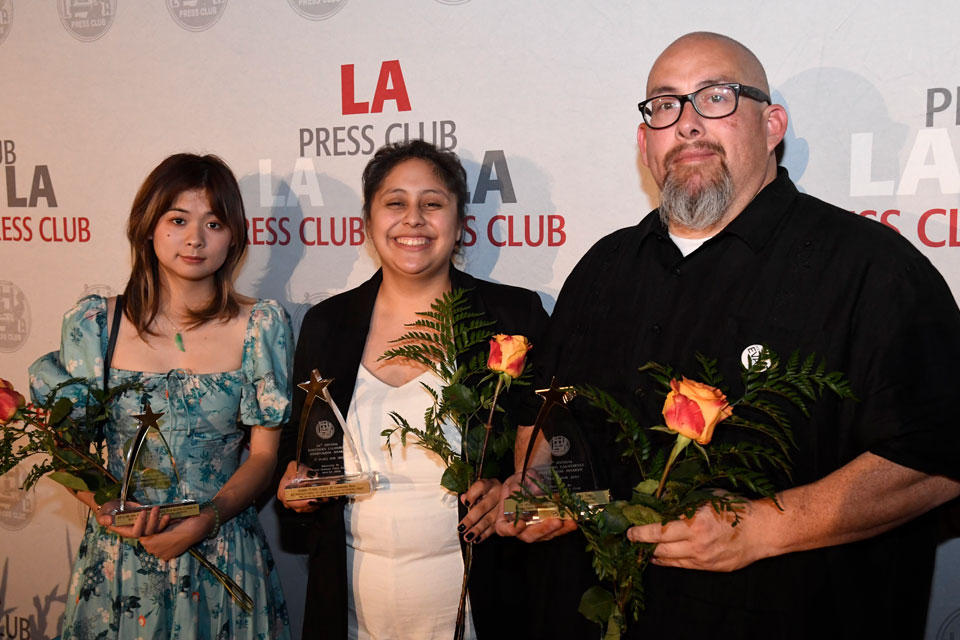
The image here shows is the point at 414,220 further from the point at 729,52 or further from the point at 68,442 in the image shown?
the point at 68,442

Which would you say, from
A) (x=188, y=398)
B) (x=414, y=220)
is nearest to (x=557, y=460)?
(x=414, y=220)

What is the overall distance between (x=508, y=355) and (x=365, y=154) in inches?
52.7

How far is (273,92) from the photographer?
8.93 ft

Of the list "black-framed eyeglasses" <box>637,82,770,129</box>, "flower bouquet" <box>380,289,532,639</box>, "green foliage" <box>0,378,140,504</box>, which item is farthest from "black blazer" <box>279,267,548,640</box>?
"black-framed eyeglasses" <box>637,82,770,129</box>

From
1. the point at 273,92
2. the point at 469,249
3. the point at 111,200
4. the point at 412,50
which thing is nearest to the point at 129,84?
the point at 111,200

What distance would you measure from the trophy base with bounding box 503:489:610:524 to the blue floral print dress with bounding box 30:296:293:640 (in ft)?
2.85

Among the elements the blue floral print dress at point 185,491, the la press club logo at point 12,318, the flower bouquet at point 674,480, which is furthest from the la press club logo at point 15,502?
the flower bouquet at point 674,480

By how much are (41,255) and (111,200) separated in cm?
42

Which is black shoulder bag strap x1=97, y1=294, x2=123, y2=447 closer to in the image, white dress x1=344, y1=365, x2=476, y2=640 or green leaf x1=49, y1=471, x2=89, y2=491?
green leaf x1=49, y1=471, x2=89, y2=491

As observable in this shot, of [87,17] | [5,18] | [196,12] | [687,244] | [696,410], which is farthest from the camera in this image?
[5,18]

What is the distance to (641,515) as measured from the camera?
1.26m

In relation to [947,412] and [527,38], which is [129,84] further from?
[947,412]

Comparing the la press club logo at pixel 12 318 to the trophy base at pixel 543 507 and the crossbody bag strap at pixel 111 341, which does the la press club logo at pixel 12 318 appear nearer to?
the crossbody bag strap at pixel 111 341

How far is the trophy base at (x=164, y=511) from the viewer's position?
178cm
